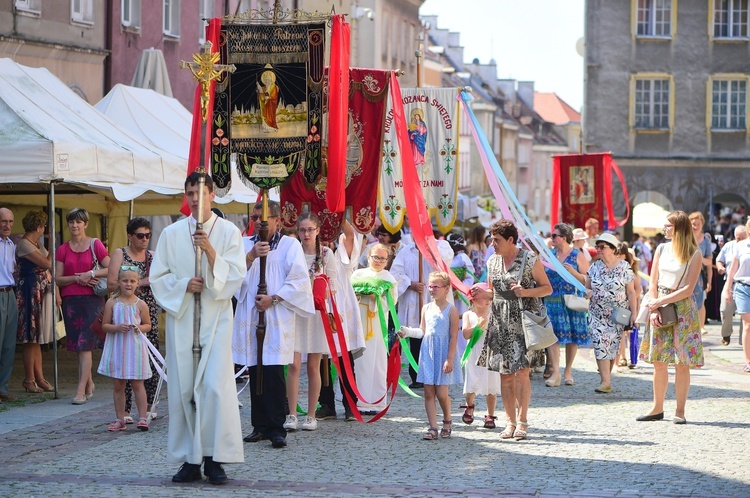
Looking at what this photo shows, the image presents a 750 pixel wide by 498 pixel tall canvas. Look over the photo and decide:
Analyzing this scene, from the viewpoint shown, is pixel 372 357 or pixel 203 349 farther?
pixel 372 357

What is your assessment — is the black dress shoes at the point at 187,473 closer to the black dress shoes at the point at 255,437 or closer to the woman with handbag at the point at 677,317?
the black dress shoes at the point at 255,437

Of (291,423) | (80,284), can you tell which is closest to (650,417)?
(291,423)

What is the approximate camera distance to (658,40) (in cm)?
4997


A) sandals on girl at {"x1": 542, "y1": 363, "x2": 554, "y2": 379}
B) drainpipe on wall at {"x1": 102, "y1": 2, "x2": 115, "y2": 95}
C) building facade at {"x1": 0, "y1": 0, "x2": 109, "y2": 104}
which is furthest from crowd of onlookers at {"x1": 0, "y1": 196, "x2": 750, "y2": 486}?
drainpipe on wall at {"x1": 102, "y1": 2, "x2": 115, "y2": 95}

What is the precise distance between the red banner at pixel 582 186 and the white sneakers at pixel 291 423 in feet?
54.8

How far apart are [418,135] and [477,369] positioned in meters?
5.74

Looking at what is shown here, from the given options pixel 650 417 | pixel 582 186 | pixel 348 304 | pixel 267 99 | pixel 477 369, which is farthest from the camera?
pixel 582 186

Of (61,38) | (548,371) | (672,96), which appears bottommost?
(548,371)

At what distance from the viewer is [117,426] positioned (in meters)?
12.0

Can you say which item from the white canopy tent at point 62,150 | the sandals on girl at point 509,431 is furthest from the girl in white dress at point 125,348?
the sandals on girl at point 509,431

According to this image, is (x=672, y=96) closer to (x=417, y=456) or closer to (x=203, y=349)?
(x=417, y=456)

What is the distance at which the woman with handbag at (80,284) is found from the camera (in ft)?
47.0

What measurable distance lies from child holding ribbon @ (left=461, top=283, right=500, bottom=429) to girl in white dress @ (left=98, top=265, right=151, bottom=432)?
2.84 metres

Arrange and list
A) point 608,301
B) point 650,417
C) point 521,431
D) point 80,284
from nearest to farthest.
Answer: point 521,431 → point 650,417 → point 80,284 → point 608,301
